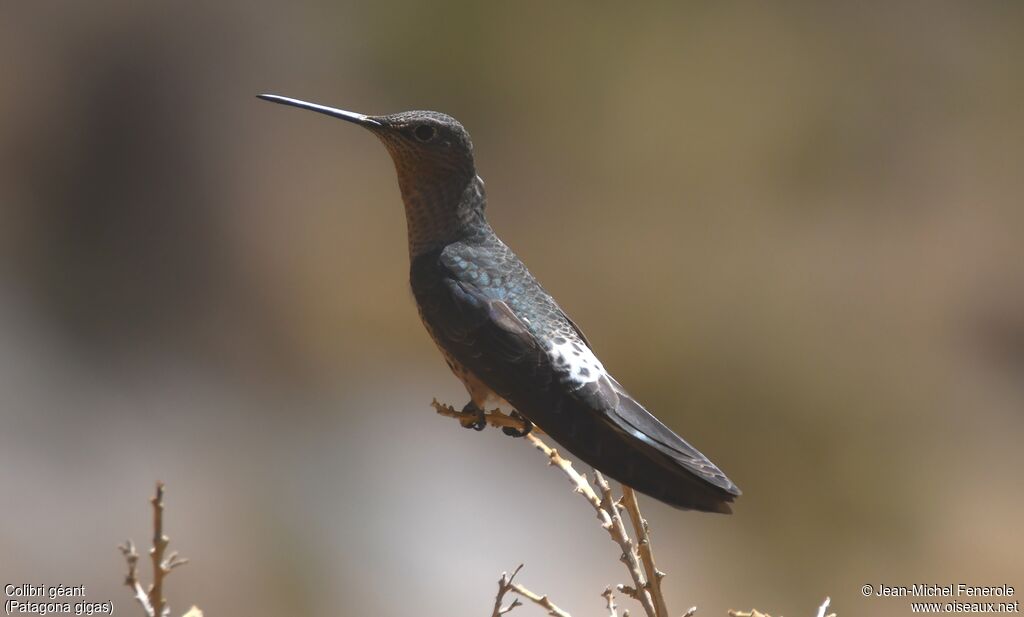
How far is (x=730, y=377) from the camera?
5621mm

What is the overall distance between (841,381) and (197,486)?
10.6 ft

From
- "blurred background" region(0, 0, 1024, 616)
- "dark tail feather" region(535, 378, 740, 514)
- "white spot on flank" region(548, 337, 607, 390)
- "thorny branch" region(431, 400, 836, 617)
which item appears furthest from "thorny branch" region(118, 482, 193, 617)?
"blurred background" region(0, 0, 1024, 616)

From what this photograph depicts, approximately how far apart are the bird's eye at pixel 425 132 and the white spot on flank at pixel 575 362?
45 cm

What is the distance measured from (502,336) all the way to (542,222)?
3787 millimetres

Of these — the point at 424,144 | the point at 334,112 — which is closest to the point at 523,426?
the point at 424,144

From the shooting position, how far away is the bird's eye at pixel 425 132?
2104mm

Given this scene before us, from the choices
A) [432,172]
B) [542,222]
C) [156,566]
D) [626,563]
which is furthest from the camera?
[542,222]

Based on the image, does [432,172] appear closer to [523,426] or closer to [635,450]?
[523,426]

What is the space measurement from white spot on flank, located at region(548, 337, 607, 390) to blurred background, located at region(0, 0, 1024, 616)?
337 cm

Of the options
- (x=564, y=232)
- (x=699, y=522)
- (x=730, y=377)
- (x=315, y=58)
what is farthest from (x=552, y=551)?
(x=315, y=58)

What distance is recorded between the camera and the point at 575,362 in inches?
80.4

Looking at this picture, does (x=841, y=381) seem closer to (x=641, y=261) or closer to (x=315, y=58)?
(x=641, y=261)

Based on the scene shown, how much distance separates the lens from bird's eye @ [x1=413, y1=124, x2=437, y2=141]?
6.90 ft

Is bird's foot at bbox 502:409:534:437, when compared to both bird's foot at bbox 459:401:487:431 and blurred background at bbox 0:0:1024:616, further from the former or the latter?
blurred background at bbox 0:0:1024:616
